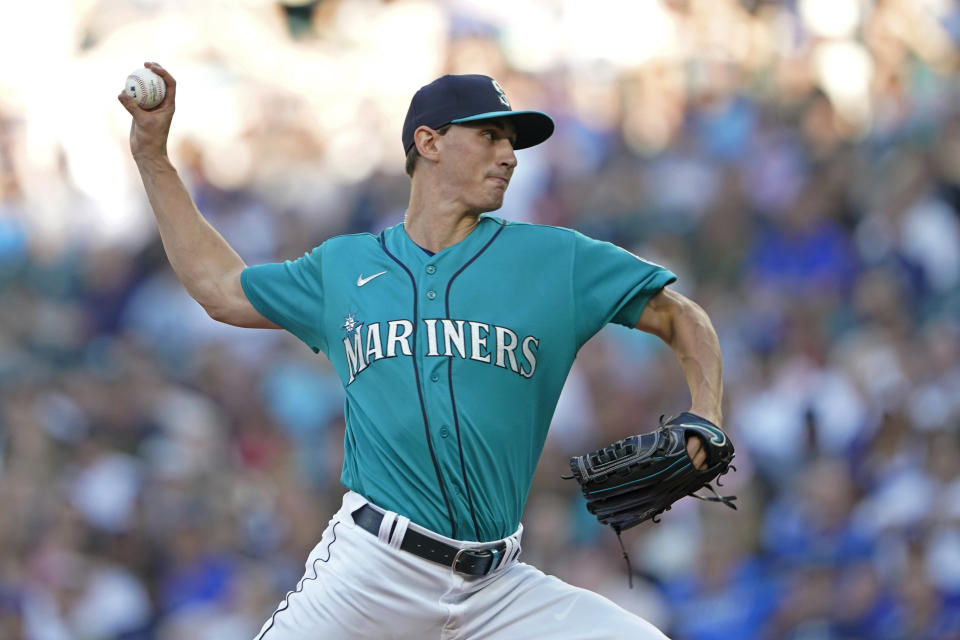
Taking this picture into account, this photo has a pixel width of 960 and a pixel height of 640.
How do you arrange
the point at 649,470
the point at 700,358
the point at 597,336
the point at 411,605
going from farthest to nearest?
the point at 597,336
the point at 700,358
the point at 411,605
the point at 649,470

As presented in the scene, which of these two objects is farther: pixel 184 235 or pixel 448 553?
pixel 184 235

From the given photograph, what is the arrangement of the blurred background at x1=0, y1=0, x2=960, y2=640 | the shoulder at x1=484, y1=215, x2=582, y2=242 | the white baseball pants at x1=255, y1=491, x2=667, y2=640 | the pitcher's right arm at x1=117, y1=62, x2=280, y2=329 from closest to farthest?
1. the white baseball pants at x1=255, y1=491, x2=667, y2=640
2. the shoulder at x1=484, y1=215, x2=582, y2=242
3. the pitcher's right arm at x1=117, y1=62, x2=280, y2=329
4. the blurred background at x1=0, y1=0, x2=960, y2=640

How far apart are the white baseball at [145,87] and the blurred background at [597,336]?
384 centimetres

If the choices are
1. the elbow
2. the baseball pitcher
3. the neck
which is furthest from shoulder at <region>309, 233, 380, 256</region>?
the elbow

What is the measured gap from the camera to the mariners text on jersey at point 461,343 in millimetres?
4090

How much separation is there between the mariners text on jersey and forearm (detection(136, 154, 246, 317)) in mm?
620

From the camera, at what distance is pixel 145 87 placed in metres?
4.47

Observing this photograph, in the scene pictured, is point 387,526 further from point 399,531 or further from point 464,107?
point 464,107

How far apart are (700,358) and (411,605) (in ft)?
3.64

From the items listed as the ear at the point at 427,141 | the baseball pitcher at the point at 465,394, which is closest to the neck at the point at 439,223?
A: the baseball pitcher at the point at 465,394

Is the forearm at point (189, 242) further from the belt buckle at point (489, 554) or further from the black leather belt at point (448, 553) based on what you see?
the belt buckle at point (489, 554)

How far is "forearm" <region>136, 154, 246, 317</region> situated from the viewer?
4.52 meters

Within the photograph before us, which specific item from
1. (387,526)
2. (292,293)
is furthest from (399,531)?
(292,293)

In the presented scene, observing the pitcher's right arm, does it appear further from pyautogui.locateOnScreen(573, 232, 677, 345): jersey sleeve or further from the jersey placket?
pyautogui.locateOnScreen(573, 232, 677, 345): jersey sleeve
